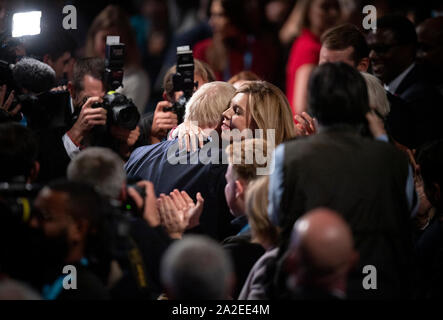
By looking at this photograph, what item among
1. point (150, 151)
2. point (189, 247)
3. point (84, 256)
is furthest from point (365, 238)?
point (150, 151)

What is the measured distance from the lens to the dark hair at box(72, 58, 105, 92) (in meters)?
4.59

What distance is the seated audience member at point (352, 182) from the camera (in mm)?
2588

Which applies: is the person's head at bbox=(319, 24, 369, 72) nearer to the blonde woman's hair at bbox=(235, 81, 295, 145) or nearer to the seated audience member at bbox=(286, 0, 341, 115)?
the blonde woman's hair at bbox=(235, 81, 295, 145)

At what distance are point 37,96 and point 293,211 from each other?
60.5 inches

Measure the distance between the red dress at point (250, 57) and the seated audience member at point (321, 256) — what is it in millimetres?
3992

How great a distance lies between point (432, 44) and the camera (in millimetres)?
5090

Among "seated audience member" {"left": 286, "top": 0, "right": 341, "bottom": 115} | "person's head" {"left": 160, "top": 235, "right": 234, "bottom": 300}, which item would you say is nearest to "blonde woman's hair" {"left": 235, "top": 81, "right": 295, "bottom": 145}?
"person's head" {"left": 160, "top": 235, "right": 234, "bottom": 300}

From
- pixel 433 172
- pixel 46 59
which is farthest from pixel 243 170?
pixel 46 59

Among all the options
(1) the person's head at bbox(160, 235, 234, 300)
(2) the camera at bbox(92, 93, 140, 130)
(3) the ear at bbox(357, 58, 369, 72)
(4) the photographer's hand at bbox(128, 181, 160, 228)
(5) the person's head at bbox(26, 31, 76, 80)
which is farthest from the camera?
(3) the ear at bbox(357, 58, 369, 72)

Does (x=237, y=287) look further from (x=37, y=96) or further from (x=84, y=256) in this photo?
(x=37, y=96)

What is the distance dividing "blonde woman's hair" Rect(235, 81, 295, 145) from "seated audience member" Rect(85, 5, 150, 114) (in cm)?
232

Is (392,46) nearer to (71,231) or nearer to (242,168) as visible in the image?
(242,168)

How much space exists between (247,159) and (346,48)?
1521 mm

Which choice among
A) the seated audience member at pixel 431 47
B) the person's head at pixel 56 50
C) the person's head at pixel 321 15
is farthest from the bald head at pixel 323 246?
the person's head at pixel 321 15
